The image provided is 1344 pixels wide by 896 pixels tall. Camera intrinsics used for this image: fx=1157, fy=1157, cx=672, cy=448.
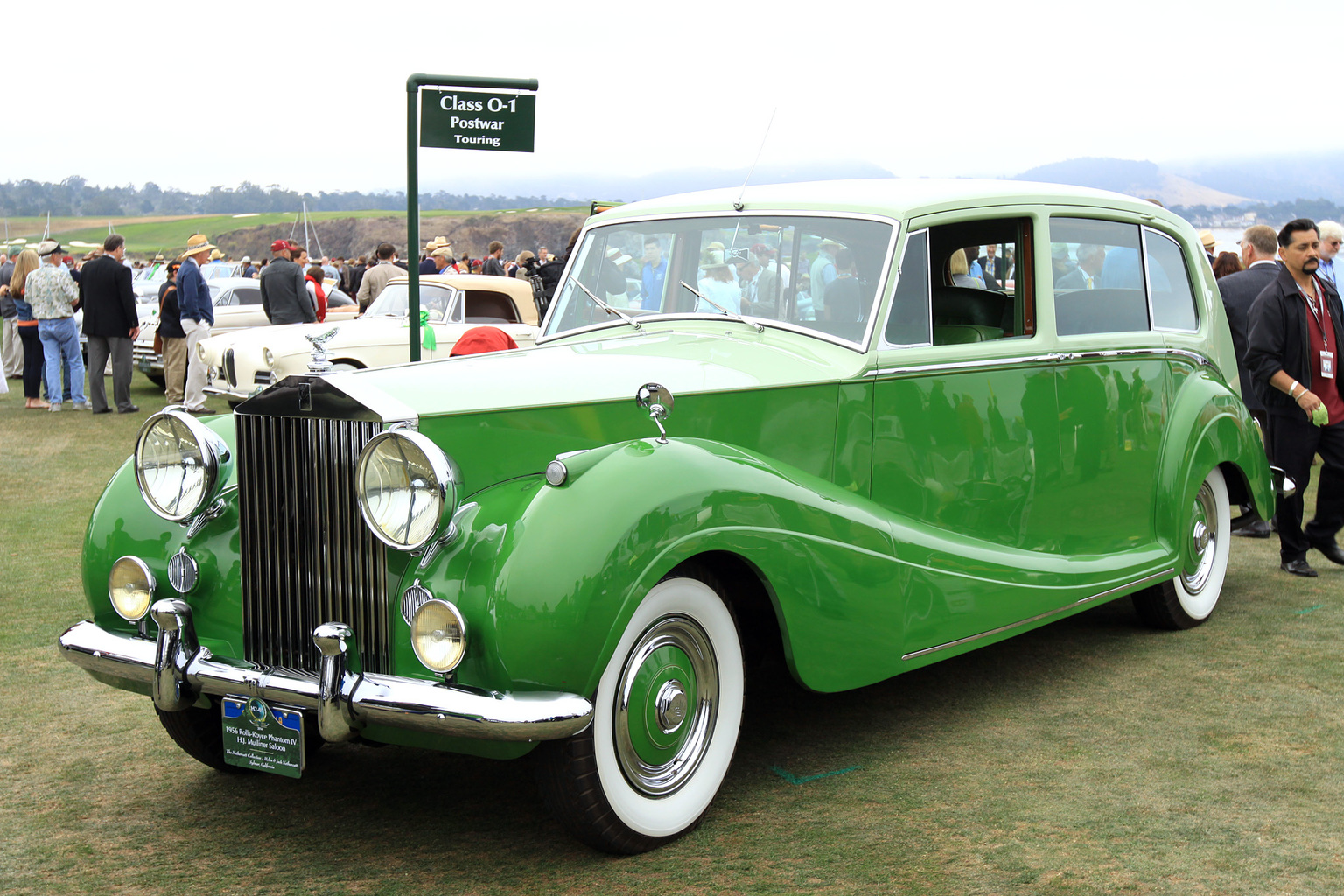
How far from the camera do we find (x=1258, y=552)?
23.0ft

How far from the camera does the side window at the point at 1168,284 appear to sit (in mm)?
5230

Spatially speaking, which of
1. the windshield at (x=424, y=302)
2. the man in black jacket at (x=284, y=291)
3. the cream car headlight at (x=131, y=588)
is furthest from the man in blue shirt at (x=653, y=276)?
the man in black jacket at (x=284, y=291)

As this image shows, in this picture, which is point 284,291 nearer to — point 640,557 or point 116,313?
point 116,313

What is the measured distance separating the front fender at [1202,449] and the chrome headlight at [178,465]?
3.90 metres

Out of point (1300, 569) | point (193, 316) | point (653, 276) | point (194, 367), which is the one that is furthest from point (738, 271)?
point (193, 316)

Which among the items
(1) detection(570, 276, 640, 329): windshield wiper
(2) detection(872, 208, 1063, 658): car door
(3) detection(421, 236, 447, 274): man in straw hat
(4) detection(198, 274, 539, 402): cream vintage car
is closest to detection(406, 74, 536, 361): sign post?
(1) detection(570, 276, 640, 329): windshield wiper

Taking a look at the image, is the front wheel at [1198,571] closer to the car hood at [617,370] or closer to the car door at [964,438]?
the car door at [964,438]

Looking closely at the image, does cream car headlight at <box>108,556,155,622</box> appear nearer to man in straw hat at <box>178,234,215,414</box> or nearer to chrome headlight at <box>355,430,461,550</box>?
chrome headlight at <box>355,430,461,550</box>

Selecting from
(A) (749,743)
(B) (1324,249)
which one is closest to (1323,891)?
(A) (749,743)

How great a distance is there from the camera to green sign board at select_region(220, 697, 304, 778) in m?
3.01

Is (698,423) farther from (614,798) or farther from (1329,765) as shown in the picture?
(1329,765)

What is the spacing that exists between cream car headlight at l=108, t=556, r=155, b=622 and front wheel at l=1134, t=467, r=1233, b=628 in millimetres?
4230

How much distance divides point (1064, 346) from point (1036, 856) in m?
2.20

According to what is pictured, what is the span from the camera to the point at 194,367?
1303cm
